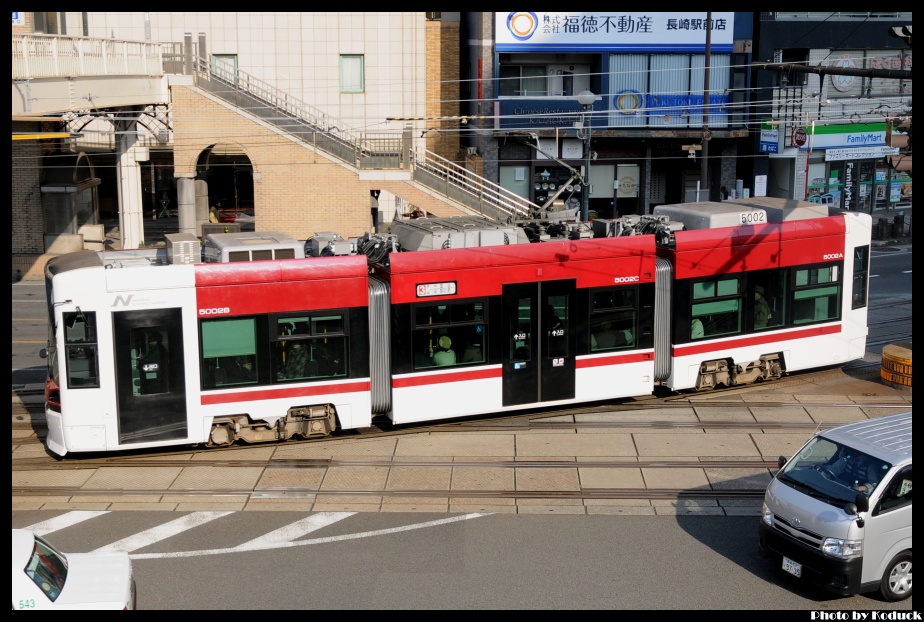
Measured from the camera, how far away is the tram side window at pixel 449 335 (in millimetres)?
17453

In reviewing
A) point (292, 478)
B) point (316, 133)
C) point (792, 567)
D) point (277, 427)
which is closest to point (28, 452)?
point (277, 427)

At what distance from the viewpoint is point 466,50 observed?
39812mm

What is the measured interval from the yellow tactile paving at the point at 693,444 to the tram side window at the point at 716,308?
2.52 m

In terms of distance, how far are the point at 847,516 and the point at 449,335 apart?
25.6 ft

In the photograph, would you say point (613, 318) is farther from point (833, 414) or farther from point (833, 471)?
point (833, 471)

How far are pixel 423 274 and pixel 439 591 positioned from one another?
640cm

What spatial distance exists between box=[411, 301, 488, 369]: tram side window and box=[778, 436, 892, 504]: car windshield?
634 centimetres

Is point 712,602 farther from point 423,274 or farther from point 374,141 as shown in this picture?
point 374,141

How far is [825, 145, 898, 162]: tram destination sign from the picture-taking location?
137ft

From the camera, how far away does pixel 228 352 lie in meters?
16.5

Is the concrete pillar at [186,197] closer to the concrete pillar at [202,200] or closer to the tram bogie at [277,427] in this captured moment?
the concrete pillar at [202,200]

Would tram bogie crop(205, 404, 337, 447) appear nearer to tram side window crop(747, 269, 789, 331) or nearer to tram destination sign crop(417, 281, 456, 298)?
tram destination sign crop(417, 281, 456, 298)

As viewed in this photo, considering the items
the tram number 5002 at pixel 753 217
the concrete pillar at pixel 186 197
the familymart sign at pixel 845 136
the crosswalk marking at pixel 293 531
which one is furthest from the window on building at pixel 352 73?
the crosswalk marking at pixel 293 531

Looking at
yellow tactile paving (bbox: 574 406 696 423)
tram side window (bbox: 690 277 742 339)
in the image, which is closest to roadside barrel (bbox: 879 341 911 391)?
tram side window (bbox: 690 277 742 339)
